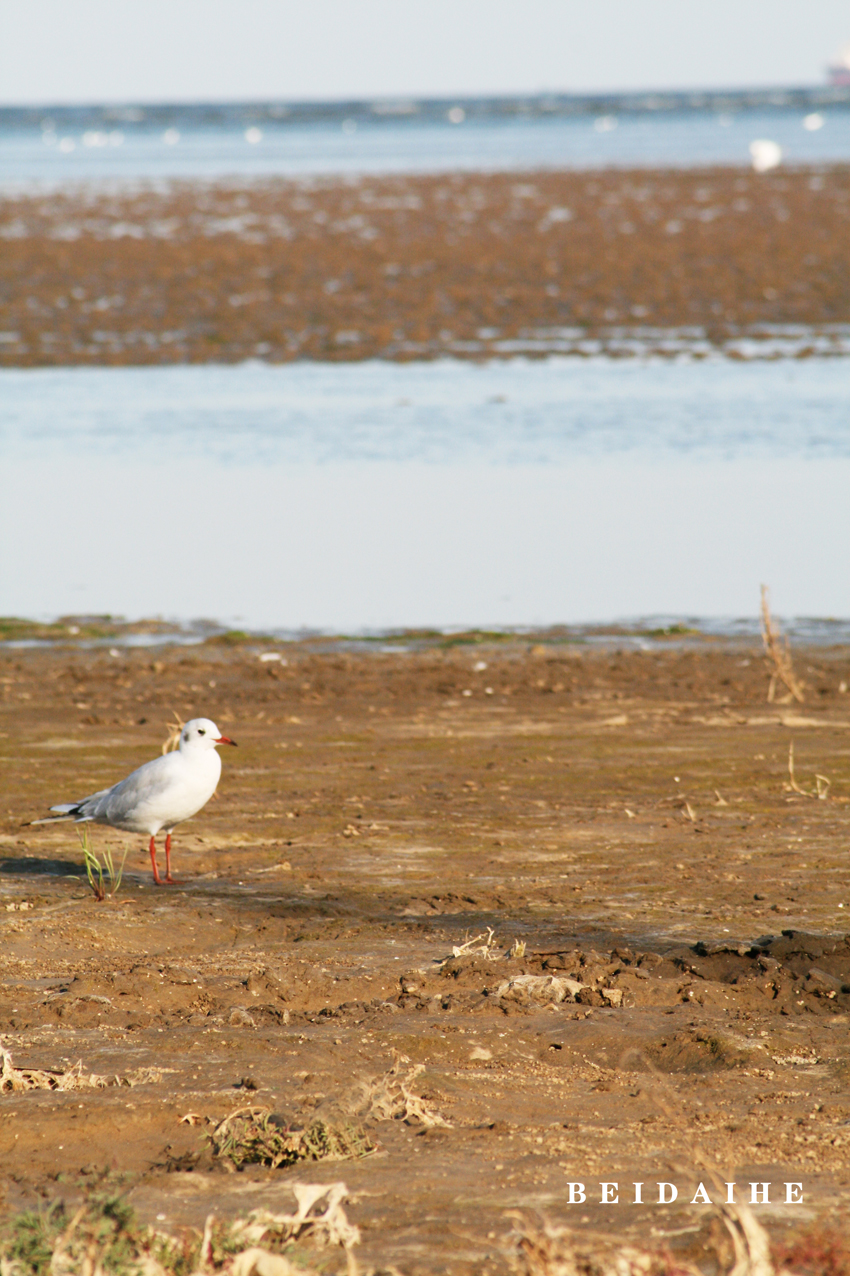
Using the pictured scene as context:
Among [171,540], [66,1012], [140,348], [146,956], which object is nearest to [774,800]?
[146,956]

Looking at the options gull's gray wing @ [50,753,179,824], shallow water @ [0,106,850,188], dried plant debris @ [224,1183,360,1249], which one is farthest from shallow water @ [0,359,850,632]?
shallow water @ [0,106,850,188]

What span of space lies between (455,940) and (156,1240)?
2.68m

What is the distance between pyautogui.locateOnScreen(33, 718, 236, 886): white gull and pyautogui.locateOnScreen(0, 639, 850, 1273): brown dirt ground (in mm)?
327

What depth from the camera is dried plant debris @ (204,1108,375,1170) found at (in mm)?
4512

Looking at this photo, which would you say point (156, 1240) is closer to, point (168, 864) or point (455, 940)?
point (455, 940)

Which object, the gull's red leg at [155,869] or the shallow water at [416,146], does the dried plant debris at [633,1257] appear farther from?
the shallow water at [416,146]

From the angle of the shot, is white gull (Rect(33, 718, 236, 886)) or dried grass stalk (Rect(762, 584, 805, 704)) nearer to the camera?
white gull (Rect(33, 718, 236, 886))

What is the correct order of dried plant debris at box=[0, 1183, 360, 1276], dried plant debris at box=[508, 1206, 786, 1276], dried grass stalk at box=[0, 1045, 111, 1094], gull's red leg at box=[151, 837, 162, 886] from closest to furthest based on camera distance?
dried plant debris at box=[508, 1206, 786, 1276], dried plant debris at box=[0, 1183, 360, 1276], dried grass stalk at box=[0, 1045, 111, 1094], gull's red leg at box=[151, 837, 162, 886]

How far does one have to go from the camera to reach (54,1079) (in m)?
5.01

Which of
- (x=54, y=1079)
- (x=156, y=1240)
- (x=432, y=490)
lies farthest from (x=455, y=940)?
(x=432, y=490)

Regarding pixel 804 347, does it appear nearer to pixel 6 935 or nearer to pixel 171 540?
pixel 171 540

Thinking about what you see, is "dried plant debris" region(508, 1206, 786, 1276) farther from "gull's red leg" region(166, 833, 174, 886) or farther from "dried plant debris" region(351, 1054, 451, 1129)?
"gull's red leg" region(166, 833, 174, 886)

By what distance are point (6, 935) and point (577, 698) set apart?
175 inches

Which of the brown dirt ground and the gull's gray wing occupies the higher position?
the gull's gray wing
